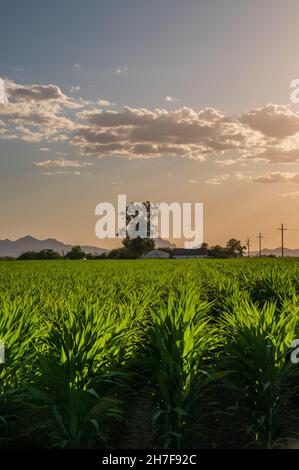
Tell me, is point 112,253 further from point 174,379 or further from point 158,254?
point 174,379

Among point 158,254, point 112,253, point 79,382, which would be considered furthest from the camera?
point 158,254

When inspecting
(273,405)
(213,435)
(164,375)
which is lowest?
(213,435)

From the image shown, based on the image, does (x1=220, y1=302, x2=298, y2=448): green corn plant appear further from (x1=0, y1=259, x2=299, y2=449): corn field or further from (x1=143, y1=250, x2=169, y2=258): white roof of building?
(x1=143, y1=250, x2=169, y2=258): white roof of building

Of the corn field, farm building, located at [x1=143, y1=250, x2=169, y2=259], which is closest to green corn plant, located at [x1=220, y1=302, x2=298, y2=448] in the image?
the corn field

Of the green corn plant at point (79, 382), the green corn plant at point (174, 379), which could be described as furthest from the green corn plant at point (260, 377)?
the green corn plant at point (79, 382)

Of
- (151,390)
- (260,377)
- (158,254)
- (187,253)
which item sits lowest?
(151,390)

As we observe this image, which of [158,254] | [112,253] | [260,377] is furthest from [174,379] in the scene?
[158,254]

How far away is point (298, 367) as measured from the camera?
19.4 ft

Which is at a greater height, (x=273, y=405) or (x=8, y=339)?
(x=8, y=339)

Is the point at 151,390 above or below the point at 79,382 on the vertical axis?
below
